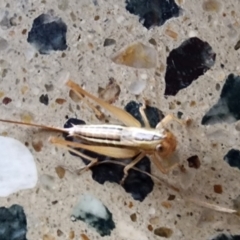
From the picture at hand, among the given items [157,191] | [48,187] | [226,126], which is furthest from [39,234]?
[226,126]

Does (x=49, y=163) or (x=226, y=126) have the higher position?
(x=226, y=126)

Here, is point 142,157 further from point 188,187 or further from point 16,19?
point 16,19

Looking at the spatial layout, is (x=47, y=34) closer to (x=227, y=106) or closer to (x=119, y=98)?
(x=119, y=98)

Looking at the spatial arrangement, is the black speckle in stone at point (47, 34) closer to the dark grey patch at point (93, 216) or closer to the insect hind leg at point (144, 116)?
the insect hind leg at point (144, 116)

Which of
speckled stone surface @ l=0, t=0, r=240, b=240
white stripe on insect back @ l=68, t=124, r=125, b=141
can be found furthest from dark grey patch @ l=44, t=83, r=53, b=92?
white stripe on insect back @ l=68, t=124, r=125, b=141

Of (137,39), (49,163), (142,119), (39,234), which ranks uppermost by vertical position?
(137,39)

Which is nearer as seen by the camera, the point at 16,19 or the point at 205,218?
the point at 205,218

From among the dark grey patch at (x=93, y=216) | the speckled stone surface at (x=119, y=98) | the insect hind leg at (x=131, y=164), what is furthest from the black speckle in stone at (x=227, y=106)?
the dark grey patch at (x=93, y=216)
